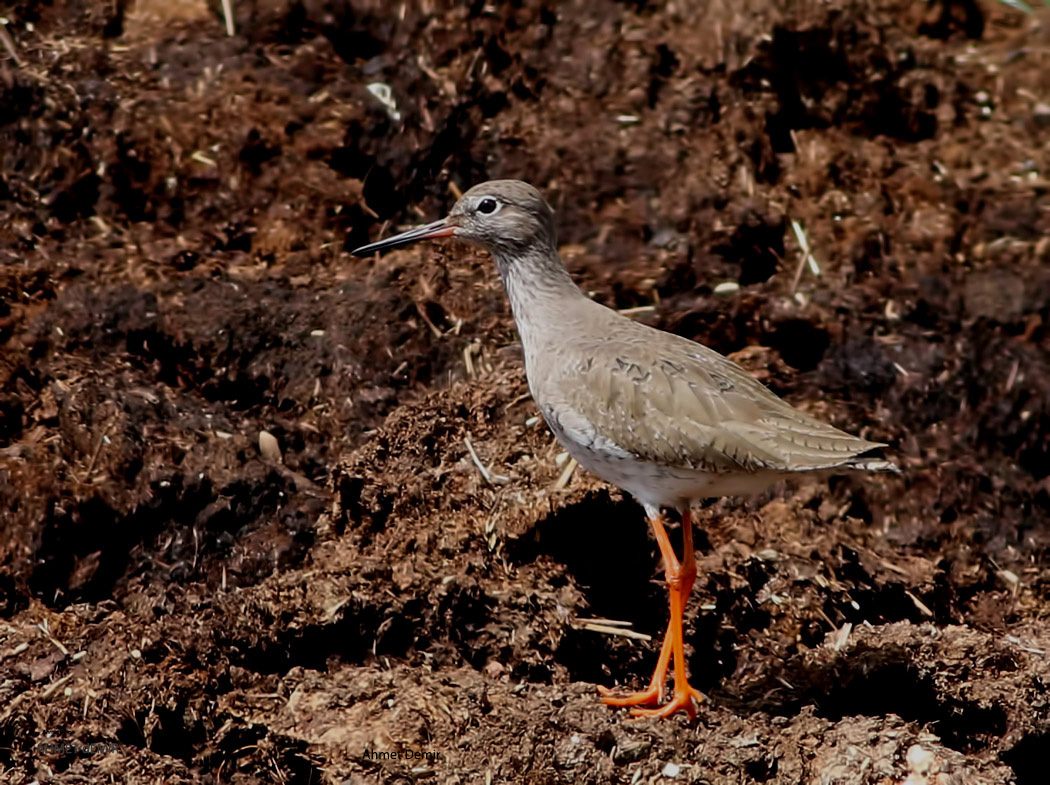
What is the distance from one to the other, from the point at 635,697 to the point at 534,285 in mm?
2098

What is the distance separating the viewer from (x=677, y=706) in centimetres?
556

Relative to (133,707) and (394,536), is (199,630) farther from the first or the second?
(394,536)

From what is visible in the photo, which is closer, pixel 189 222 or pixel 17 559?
pixel 17 559

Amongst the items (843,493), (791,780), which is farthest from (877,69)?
(791,780)

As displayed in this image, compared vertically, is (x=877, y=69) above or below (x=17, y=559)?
above

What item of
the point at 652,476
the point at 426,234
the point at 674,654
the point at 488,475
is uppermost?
the point at 426,234

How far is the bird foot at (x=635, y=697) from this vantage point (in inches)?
220

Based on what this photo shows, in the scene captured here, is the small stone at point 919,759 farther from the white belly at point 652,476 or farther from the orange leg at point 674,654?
the white belly at point 652,476

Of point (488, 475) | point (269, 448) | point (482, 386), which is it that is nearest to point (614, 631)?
point (488, 475)

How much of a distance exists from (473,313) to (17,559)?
2784 millimetres

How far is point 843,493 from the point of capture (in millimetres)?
7137

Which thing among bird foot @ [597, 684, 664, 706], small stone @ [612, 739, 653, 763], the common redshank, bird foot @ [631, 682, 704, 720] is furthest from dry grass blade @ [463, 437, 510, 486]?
small stone @ [612, 739, 653, 763]

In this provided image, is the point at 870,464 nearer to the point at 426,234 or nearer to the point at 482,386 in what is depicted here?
the point at 482,386

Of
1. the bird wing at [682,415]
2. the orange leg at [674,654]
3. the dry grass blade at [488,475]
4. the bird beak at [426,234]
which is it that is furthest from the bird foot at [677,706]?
the bird beak at [426,234]
